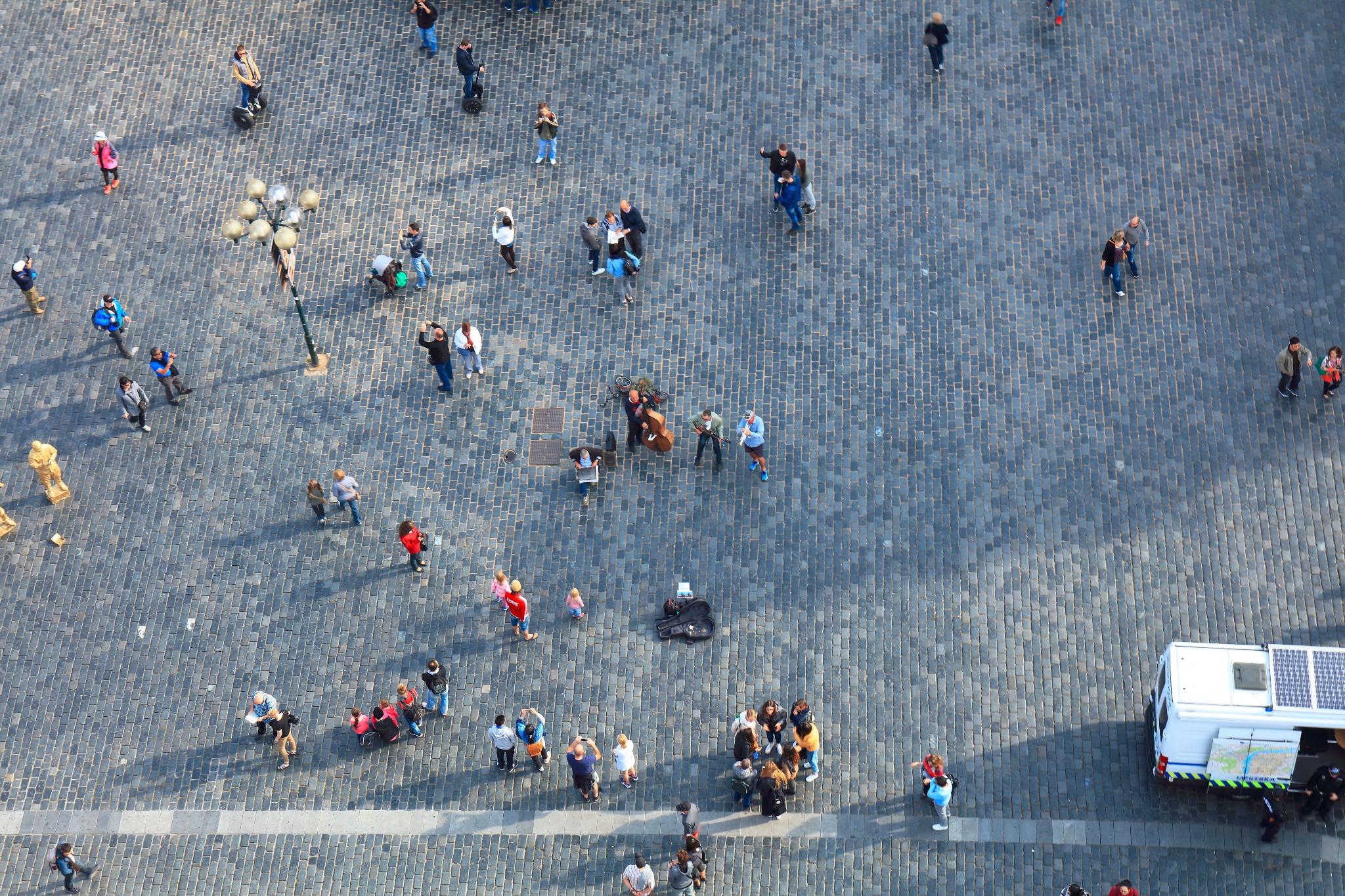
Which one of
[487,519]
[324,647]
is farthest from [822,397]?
[324,647]

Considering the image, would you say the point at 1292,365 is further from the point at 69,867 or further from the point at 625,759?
the point at 69,867

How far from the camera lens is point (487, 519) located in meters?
30.3

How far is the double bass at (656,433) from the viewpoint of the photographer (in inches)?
1188

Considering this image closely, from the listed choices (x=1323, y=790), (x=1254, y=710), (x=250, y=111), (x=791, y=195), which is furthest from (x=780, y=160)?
(x=1323, y=790)

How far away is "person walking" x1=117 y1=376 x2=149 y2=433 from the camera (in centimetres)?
3103

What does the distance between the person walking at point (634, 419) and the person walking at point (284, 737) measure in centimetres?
792

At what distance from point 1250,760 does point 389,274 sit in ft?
60.9

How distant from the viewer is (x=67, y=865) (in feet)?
85.9

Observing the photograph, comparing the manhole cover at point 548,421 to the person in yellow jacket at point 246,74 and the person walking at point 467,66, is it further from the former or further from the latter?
the person in yellow jacket at point 246,74

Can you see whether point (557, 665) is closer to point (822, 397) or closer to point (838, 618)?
point (838, 618)

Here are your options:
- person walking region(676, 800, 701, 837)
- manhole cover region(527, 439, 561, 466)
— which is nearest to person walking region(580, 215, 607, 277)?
manhole cover region(527, 439, 561, 466)

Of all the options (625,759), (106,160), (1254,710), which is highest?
(106,160)

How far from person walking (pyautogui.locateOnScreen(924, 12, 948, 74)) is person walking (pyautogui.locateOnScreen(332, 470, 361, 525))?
1560cm

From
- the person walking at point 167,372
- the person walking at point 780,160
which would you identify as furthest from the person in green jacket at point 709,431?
the person walking at point 167,372
